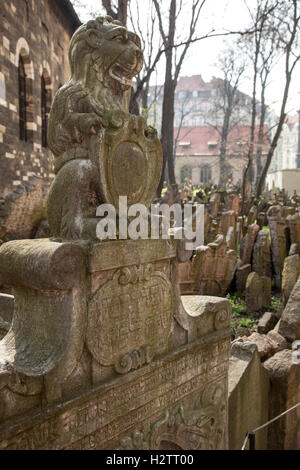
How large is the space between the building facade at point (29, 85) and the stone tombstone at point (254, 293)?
435 centimetres

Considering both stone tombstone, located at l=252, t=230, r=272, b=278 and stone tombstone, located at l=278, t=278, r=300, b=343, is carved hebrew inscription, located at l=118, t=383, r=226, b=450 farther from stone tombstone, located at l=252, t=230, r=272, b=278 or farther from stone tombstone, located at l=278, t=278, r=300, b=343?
stone tombstone, located at l=252, t=230, r=272, b=278

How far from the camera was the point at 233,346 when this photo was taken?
3402mm

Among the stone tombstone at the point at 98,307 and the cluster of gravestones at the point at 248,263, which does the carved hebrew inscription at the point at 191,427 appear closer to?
the stone tombstone at the point at 98,307

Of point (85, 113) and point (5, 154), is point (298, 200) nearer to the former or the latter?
point (5, 154)

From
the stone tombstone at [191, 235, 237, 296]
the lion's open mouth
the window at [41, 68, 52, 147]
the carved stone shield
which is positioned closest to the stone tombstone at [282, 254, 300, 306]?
the stone tombstone at [191, 235, 237, 296]

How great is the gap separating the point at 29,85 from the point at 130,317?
13.4 m

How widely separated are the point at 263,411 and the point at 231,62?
31.5 meters

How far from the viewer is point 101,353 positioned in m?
2.14

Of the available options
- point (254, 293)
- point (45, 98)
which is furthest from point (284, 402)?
point (45, 98)

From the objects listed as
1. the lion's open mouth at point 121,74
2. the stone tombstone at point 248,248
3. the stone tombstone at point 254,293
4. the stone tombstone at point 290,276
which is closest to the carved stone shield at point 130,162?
the lion's open mouth at point 121,74

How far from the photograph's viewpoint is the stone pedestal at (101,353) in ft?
6.15

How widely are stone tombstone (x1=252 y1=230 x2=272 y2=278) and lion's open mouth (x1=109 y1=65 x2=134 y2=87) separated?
232 inches

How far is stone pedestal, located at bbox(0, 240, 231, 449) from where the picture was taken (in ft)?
6.15
